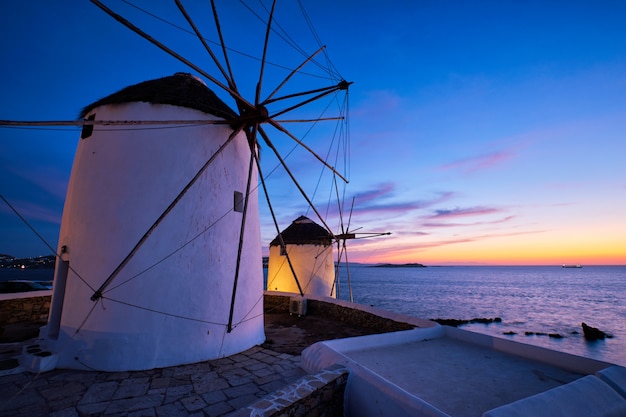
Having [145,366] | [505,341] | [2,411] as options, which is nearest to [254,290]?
[145,366]

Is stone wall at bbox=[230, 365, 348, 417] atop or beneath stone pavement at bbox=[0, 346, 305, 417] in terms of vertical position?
atop

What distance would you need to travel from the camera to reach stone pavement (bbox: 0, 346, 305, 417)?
3750 millimetres

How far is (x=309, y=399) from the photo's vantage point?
3.61 metres

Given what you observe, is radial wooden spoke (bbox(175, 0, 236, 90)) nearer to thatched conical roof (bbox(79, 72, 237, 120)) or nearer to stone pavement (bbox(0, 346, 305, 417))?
thatched conical roof (bbox(79, 72, 237, 120))

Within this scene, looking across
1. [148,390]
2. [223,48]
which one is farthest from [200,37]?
[148,390]

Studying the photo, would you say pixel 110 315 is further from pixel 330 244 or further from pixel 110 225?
pixel 330 244

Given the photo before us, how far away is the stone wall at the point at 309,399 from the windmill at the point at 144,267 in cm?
263

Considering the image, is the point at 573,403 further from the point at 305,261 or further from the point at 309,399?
the point at 305,261

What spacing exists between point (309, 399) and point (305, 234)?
16.6 metres

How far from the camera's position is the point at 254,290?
278 inches

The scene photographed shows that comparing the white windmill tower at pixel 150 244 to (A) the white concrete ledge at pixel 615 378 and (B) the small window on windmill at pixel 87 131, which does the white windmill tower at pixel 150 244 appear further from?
(A) the white concrete ledge at pixel 615 378

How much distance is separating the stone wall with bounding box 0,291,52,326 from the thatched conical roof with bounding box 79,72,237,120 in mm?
6068

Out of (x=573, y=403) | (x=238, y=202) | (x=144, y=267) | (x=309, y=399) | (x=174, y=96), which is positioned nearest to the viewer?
(x=573, y=403)

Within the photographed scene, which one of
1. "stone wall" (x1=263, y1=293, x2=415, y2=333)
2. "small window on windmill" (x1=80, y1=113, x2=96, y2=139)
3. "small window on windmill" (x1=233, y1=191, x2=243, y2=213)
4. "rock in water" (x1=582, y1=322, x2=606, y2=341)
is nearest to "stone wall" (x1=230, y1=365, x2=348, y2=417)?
"stone wall" (x1=263, y1=293, x2=415, y2=333)
